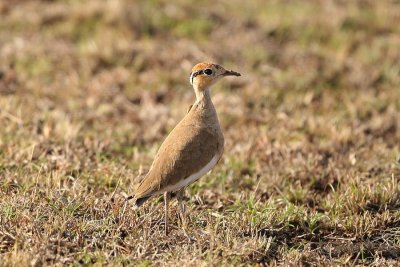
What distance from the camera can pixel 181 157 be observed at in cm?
483

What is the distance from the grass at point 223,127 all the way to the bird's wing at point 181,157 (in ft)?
0.94

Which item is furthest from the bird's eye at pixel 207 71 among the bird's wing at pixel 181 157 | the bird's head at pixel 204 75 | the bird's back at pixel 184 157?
the bird's wing at pixel 181 157

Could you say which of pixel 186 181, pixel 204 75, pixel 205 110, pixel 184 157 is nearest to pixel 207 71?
pixel 204 75

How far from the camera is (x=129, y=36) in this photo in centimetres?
984

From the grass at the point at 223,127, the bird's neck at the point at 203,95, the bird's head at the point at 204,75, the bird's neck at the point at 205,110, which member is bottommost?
the grass at the point at 223,127

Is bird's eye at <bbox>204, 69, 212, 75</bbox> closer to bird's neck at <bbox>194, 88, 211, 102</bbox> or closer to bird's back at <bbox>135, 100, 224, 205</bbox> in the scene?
bird's neck at <bbox>194, 88, 211, 102</bbox>

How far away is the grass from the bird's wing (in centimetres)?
29

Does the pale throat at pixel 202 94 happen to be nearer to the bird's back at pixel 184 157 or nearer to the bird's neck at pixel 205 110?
the bird's neck at pixel 205 110

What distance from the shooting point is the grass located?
4727 millimetres

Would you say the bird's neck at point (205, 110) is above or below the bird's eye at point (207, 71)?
below

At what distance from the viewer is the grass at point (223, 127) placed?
4727 mm

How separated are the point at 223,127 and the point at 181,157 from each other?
9.91 feet

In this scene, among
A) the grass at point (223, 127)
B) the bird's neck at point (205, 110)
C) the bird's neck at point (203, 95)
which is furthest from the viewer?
the bird's neck at point (203, 95)

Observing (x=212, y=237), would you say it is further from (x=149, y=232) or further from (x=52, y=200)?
(x=52, y=200)
